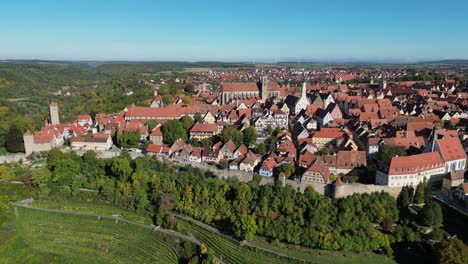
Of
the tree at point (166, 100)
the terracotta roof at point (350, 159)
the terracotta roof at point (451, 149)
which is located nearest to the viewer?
the terracotta roof at point (451, 149)

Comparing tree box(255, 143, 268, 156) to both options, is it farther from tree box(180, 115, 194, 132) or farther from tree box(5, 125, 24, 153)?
tree box(5, 125, 24, 153)

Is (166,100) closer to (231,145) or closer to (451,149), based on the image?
(231,145)

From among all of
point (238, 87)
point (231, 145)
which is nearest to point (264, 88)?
point (238, 87)

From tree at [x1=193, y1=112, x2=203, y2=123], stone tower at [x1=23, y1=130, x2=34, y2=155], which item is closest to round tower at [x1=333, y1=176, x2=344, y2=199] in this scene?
tree at [x1=193, y1=112, x2=203, y2=123]

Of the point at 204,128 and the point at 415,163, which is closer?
the point at 415,163

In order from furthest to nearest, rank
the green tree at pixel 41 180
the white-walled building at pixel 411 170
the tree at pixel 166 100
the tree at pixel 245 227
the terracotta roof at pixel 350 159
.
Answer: the tree at pixel 166 100 → the green tree at pixel 41 180 → the terracotta roof at pixel 350 159 → the white-walled building at pixel 411 170 → the tree at pixel 245 227

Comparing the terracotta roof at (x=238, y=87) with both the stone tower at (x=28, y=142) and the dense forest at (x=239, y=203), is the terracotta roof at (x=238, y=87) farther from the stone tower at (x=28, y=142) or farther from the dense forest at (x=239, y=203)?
the stone tower at (x=28, y=142)

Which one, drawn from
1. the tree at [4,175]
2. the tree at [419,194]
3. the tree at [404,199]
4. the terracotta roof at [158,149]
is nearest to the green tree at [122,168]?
the terracotta roof at [158,149]
